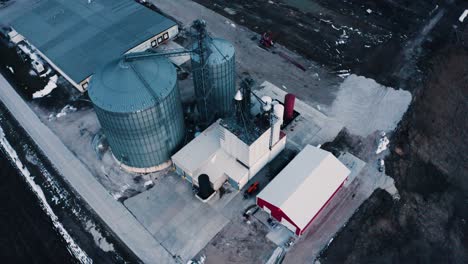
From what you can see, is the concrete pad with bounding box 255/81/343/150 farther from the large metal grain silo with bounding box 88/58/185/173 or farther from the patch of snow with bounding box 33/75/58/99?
the patch of snow with bounding box 33/75/58/99

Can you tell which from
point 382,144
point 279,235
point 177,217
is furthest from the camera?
point 382,144

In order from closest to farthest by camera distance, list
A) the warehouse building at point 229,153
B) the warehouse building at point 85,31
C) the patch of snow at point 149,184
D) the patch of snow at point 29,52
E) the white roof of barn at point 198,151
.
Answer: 1. the warehouse building at point 229,153
2. the white roof of barn at point 198,151
3. the patch of snow at point 149,184
4. the warehouse building at point 85,31
5. the patch of snow at point 29,52

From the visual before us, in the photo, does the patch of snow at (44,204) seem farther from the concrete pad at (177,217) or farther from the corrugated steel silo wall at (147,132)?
the corrugated steel silo wall at (147,132)

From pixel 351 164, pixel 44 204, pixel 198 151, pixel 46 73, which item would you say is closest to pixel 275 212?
pixel 198 151

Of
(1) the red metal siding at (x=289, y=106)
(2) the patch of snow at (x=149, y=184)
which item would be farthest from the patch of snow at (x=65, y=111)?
(1) the red metal siding at (x=289, y=106)

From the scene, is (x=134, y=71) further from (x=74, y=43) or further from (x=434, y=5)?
(x=434, y=5)

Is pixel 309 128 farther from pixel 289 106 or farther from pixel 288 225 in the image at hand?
pixel 288 225

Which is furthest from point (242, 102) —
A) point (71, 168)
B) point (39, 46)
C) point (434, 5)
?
point (434, 5)
